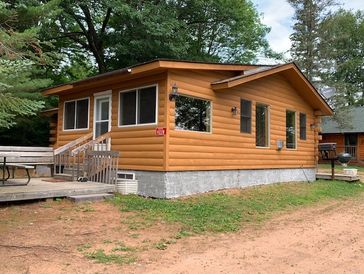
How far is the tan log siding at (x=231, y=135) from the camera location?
1009 centimetres

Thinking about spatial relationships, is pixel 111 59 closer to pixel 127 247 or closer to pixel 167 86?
pixel 167 86

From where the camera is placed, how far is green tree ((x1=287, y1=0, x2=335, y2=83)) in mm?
28781

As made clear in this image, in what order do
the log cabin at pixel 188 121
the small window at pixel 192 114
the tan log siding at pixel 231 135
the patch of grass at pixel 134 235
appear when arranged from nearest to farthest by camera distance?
the patch of grass at pixel 134 235
the log cabin at pixel 188 121
the tan log siding at pixel 231 135
the small window at pixel 192 114

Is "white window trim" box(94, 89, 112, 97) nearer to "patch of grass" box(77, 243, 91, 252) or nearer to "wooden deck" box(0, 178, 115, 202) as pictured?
"wooden deck" box(0, 178, 115, 202)

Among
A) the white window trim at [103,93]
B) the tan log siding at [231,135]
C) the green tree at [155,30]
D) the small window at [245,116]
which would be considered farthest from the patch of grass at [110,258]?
the green tree at [155,30]

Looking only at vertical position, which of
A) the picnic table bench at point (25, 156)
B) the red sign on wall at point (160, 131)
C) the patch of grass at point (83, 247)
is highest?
the red sign on wall at point (160, 131)

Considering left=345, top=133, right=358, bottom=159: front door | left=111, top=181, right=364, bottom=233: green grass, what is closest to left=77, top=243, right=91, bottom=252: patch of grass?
left=111, top=181, right=364, bottom=233: green grass

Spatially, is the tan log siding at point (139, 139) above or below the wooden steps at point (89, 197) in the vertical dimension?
above

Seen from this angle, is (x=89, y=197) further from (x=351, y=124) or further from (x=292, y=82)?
(x=351, y=124)

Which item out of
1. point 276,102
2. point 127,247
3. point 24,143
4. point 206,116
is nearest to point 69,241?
point 127,247

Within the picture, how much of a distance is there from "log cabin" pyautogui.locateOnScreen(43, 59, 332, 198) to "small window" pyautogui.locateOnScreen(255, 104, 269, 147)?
0.11 feet

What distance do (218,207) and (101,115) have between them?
5143 millimetres

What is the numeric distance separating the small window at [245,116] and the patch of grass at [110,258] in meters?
7.69

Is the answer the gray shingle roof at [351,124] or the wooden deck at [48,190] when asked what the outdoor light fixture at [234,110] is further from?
the gray shingle roof at [351,124]
